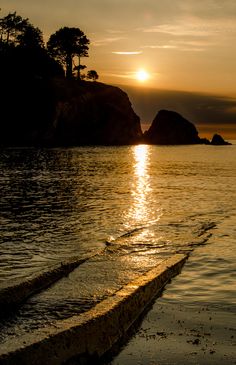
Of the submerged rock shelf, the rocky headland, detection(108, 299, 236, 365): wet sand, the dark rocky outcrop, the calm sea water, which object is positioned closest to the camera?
the submerged rock shelf

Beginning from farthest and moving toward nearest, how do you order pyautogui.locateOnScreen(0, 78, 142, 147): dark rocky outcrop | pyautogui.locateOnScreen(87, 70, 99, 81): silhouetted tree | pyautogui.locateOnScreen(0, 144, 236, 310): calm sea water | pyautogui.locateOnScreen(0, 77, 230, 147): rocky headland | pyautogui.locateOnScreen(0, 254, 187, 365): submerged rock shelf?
pyautogui.locateOnScreen(87, 70, 99, 81): silhouetted tree, pyautogui.locateOnScreen(0, 78, 142, 147): dark rocky outcrop, pyautogui.locateOnScreen(0, 77, 230, 147): rocky headland, pyautogui.locateOnScreen(0, 144, 236, 310): calm sea water, pyautogui.locateOnScreen(0, 254, 187, 365): submerged rock shelf

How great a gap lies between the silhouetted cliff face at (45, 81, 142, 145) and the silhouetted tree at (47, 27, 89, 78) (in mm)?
8411

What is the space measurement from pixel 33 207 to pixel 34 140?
85834 mm

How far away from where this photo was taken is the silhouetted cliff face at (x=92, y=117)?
11344cm

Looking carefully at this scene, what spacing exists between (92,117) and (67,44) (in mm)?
20717

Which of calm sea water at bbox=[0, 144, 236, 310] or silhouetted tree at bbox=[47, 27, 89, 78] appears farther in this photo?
silhouetted tree at bbox=[47, 27, 89, 78]

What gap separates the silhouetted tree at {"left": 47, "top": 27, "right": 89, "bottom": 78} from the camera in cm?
12631

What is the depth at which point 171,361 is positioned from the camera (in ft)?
16.6

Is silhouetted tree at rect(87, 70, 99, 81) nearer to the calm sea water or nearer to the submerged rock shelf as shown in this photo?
the calm sea water

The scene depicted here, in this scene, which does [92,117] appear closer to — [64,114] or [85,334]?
[64,114]

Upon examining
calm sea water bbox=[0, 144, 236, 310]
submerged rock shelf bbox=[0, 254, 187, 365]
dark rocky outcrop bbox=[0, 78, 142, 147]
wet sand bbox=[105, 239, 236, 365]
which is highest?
dark rocky outcrop bbox=[0, 78, 142, 147]

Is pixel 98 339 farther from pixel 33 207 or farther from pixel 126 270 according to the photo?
pixel 33 207

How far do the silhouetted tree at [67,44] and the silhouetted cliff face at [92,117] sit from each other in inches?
331

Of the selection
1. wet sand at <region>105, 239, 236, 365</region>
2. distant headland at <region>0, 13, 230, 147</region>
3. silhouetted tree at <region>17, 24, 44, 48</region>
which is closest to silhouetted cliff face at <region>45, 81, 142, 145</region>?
distant headland at <region>0, 13, 230, 147</region>
